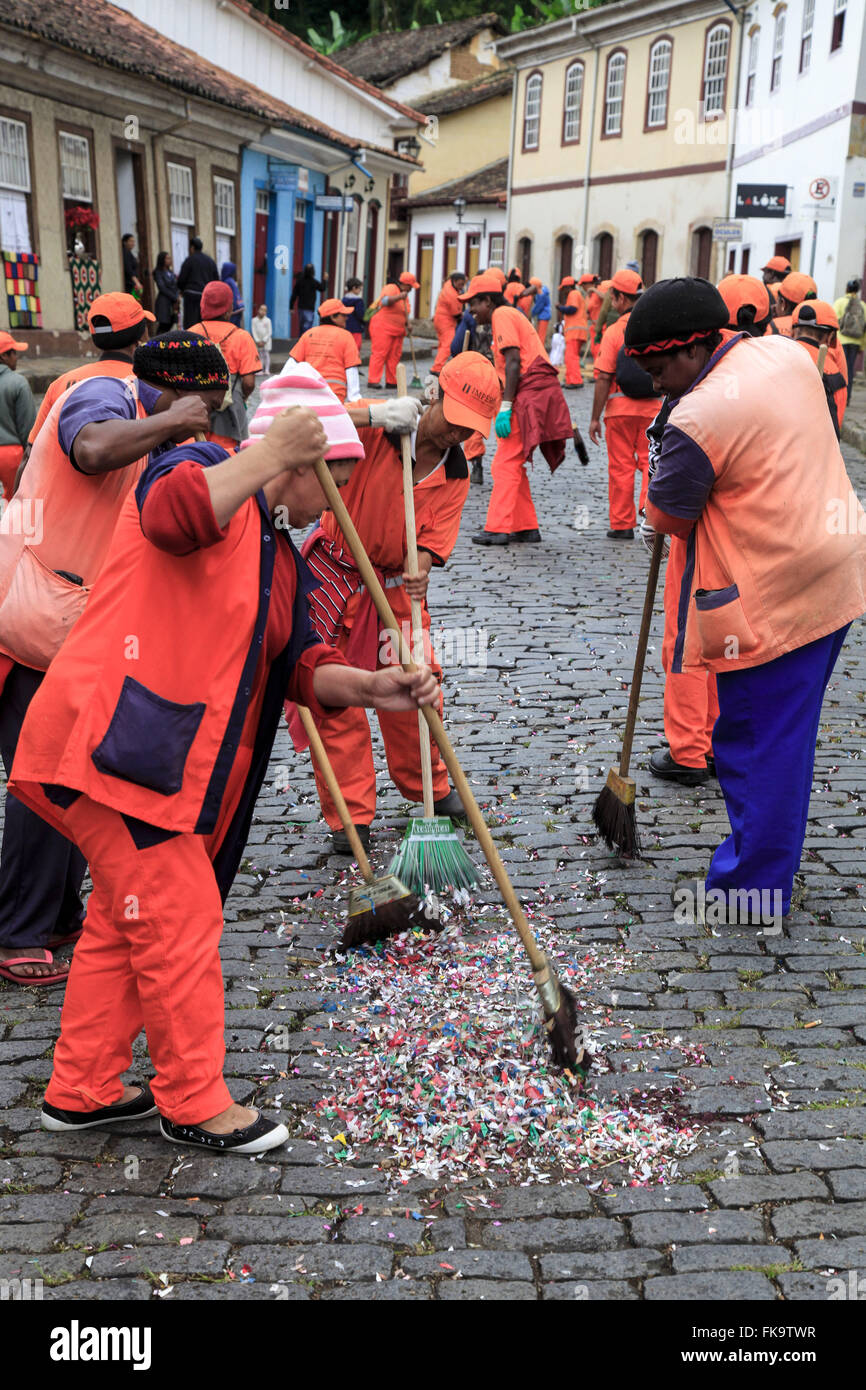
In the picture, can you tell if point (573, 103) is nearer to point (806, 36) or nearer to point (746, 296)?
point (806, 36)

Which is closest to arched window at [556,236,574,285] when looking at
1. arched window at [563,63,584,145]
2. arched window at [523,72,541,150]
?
arched window at [563,63,584,145]

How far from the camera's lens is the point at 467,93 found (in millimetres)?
52750

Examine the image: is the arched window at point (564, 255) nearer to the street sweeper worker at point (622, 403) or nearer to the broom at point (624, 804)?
the street sweeper worker at point (622, 403)

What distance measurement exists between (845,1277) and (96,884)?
5.98ft

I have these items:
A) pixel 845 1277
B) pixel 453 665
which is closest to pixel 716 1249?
pixel 845 1277

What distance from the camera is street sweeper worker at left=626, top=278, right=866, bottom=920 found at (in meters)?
4.33

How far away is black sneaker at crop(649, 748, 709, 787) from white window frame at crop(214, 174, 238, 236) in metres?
23.9

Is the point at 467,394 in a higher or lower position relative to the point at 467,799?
higher

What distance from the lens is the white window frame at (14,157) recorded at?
67.3ft

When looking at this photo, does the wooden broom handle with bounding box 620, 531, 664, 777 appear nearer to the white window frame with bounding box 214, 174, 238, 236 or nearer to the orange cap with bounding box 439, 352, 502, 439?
the orange cap with bounding box 439, 352, 502, 439

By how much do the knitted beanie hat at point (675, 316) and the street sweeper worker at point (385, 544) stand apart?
2.87 feet

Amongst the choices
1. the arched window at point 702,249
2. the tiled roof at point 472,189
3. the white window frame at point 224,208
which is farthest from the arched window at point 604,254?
the white window frame at point 224,208

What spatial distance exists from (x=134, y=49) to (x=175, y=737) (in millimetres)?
23077

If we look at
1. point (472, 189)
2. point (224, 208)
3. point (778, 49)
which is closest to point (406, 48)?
point (472, 189)
